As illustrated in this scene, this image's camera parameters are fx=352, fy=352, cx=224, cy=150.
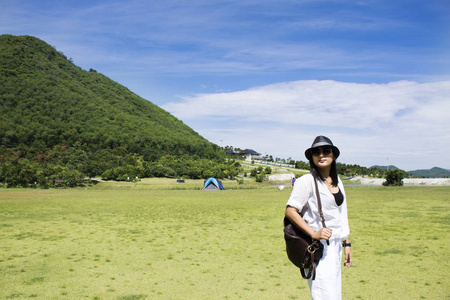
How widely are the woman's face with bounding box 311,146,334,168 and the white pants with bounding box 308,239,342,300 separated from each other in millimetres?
680

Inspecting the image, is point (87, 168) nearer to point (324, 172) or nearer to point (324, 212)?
point (324, 172)

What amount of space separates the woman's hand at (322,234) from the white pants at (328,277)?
0.16 metres

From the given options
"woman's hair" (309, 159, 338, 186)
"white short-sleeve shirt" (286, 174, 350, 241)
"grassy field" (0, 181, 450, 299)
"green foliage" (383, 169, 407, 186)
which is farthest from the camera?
"green foliage" (383, 169, 407, 186)

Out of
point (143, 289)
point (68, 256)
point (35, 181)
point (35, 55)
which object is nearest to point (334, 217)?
point (143, 289)

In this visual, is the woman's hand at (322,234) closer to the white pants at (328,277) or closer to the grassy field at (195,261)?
the white pants at (328,277)

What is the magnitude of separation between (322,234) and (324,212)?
25cm

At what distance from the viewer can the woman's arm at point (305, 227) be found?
9.37ft

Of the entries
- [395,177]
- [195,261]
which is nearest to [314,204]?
[195,261]

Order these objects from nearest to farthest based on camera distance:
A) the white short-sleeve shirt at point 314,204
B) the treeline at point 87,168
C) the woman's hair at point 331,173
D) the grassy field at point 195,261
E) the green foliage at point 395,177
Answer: the white short-sleeve shirt at point 314,204, the woman's hair at point 331,173, the grassy field at point 195,261, the treeline at point 87,168, the green foliage at point 395,177

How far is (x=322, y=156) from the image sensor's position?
3.24m

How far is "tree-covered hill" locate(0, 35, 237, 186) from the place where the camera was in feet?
217

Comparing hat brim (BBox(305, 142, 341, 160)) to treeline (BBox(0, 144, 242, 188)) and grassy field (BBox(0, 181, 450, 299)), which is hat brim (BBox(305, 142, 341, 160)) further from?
treeline (BBox(0, 144, 242, 188))

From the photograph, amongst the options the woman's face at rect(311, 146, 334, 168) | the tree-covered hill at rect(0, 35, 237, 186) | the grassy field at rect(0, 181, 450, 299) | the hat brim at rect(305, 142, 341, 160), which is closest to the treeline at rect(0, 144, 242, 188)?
the tree-covered hill at rect(0, 35, 237, 186)

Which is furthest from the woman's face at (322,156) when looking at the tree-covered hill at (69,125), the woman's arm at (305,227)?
the tree-covered hill at (69,125)
